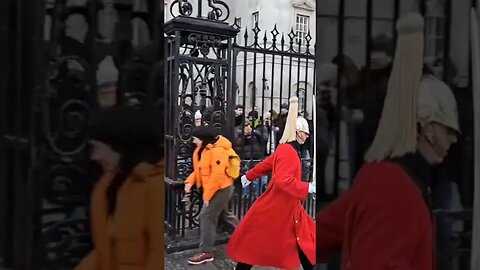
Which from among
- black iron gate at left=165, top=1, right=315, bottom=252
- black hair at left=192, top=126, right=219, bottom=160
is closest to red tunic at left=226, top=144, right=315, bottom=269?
black hair at left=192, top=126, right=219, bottom=160

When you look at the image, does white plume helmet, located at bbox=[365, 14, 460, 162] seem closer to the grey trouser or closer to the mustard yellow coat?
the mustard yellow coat

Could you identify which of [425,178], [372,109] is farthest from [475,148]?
[372,109]

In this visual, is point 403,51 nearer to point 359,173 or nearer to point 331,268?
point 359,173

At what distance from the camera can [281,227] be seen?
4.50m

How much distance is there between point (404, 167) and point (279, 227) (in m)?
2.90

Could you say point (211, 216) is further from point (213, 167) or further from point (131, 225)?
point (131, 225)

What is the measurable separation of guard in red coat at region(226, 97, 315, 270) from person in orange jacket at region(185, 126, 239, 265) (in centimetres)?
123

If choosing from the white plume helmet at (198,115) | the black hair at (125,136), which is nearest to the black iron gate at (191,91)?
the white plume helmet at (198,115)

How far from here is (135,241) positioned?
167 centimetres

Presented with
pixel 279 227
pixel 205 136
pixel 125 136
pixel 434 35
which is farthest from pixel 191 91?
pixel 434 35

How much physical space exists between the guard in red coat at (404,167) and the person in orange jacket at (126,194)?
0.59 metres

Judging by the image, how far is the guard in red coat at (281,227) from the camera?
4461mm

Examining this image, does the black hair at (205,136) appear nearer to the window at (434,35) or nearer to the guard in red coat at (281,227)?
the guard in red coat at (281,227)

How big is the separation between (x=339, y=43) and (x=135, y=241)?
0.90m
